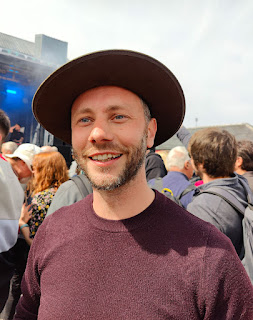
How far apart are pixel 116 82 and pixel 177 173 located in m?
2.02

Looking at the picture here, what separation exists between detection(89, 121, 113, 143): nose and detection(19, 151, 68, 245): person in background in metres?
2.03

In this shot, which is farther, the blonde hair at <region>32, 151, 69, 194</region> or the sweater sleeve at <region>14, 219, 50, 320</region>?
the blonde hair at <region>32, 151, 69, 194</region>

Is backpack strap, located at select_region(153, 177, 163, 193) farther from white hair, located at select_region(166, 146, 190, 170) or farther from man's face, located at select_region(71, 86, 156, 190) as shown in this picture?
man's face, located at select_region(71, 86, 156, 190)

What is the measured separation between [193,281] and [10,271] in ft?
5.61

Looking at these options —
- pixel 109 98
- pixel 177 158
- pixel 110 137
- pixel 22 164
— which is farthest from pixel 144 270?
pixel 22 164

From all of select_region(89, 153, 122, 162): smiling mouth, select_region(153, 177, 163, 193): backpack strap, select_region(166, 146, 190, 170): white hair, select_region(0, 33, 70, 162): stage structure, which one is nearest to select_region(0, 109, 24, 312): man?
select_region(89, 153, 122, 162): smiling mouth

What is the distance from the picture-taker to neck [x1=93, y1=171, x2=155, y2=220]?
1.17 m

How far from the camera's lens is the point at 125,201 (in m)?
1.18

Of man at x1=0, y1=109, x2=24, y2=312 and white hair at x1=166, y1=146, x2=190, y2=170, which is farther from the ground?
white hair at x1=166, y1=146, x2=190, y2=170

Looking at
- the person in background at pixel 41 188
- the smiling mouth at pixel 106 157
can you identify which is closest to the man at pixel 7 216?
the person in background at pixel 41 188

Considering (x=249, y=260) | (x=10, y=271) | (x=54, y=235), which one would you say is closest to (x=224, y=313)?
(x=54, y=235)

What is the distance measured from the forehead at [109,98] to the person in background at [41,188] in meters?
1.99

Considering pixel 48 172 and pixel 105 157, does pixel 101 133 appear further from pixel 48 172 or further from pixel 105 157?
pixel 48 172

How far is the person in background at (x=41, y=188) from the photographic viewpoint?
2.99m
